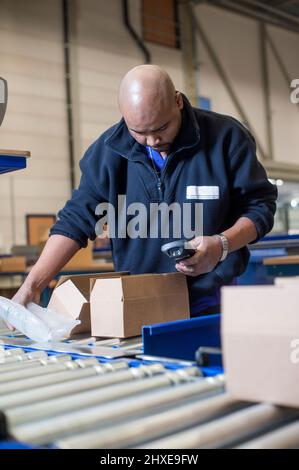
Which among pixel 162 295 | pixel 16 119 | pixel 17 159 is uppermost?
pixel 16 119

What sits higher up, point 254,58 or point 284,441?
point 254,58

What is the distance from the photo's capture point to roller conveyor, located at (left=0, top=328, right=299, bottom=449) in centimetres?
76

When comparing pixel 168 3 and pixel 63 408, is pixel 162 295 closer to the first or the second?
pixel 63 408

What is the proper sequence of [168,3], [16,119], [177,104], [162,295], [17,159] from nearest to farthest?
[162,295] < [177,104] < [17,159] < [16,119] < [168,3]

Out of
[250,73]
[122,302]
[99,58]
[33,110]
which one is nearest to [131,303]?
[122,302]

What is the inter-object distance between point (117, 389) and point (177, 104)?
1.15 m

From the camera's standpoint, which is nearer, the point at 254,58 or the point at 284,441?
the point at 284,441

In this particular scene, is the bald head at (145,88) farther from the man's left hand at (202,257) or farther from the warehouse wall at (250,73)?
the warehouse wall at (250,73)

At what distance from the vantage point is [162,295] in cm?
164

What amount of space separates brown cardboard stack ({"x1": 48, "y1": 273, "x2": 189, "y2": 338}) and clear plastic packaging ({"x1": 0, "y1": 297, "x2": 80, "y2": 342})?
6 centimetres

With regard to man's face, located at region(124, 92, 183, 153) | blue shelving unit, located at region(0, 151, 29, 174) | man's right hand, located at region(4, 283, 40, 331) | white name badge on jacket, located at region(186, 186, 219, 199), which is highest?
man's face, located at region(124, 92, 183, 153)

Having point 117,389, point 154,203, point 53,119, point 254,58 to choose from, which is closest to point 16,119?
point 53,119

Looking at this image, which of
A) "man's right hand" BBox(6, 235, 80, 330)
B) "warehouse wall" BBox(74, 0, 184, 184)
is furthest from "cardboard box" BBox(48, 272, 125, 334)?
"warehouse wall" BBox(74, 0, 184, 184)

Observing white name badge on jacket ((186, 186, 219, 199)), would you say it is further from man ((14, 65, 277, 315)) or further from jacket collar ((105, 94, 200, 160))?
jacket collar ((105, 94, 200, 160))
